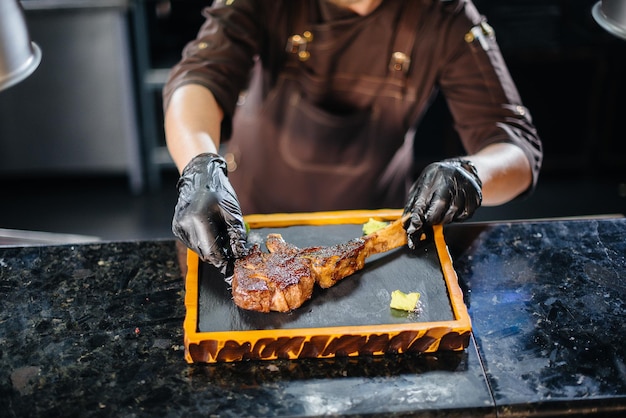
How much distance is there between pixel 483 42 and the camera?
2.57 meters

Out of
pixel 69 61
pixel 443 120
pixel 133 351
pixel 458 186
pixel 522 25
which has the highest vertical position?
pixel 458 186

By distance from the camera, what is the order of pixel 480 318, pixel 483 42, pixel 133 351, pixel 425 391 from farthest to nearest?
pixel 483 42 < pixel 480 318 < pixel 133 351 < pixel 425 391

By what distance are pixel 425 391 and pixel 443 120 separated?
326 centimetres

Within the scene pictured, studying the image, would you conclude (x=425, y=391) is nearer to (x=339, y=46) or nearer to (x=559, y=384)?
(x=559, y=384)

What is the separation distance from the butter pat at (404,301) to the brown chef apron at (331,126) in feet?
3.76

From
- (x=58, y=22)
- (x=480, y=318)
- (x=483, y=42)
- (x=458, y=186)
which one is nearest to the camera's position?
(x=480, y=318)

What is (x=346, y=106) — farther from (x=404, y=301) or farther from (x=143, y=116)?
(x=143, y=116)

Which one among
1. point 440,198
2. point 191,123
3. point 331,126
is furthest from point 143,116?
point 440,198

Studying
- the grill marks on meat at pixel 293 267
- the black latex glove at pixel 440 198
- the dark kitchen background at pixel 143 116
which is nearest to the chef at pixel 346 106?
the black latex glove at pixel 440 198

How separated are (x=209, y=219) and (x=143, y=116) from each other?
3.02 m

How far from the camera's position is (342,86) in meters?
2.79

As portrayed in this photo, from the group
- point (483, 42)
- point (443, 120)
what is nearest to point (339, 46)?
point (483, 42)

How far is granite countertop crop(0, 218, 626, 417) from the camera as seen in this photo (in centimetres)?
163

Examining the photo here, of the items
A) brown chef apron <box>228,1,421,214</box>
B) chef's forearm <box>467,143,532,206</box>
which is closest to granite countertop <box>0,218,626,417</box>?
chef's forearm <box>467,143,532,206</box>
